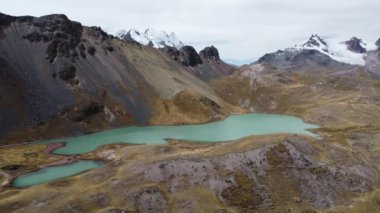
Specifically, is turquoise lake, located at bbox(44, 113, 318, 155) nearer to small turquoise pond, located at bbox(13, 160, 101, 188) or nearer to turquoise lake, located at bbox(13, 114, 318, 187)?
turquoise lake, located at bbox(13, 114, 318, 187)

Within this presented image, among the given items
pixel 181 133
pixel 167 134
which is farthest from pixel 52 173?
pixel 181 133

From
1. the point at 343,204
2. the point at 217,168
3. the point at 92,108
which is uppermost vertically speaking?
the point at 92,108

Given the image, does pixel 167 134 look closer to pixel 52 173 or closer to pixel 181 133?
pixel 181 133

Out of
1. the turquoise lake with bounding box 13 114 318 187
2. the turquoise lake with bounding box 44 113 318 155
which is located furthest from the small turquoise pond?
the turquoise lake with bounding box 44 113 318 155

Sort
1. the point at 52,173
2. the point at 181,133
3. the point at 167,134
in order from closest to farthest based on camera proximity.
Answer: the point at 52,173 < the point at 167,134 < the point at 181,133

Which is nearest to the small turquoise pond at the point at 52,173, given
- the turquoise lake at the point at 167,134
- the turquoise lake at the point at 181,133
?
the turquoise lake at the point at 167,134

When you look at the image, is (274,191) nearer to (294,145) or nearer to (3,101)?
(294,145)

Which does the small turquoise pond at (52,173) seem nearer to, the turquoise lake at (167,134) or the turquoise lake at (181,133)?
the turquoise lake at (167,134)

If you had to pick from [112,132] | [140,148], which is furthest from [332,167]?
[112,132]

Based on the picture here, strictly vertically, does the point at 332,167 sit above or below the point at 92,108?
below
